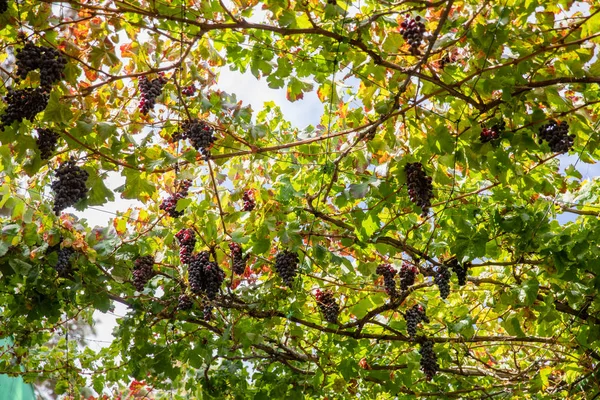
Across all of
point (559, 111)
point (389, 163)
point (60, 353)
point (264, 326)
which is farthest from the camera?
point (60, 353)

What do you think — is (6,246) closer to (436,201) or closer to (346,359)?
(346,359)

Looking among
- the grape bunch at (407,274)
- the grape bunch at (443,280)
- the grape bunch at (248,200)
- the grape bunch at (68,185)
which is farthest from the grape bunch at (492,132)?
the grape bunch at (68,185)

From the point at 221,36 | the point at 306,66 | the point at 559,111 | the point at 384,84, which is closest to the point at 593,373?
the point at 559,111

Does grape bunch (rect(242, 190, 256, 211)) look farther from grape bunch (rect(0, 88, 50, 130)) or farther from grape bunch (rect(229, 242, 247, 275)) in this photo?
grape bunch (rect(0, 88, 50, 130))

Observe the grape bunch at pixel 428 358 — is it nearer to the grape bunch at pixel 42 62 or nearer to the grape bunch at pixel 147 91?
the grape bunch at pixel 147 91

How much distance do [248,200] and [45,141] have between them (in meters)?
1.16

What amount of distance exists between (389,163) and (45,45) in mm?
1548

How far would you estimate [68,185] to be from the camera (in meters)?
2.54

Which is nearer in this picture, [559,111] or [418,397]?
[559,111]

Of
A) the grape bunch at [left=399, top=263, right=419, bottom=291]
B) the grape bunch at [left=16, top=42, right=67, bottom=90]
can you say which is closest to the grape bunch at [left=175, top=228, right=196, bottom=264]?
the grape bunch at [left=399, top=263, right=419, bottom=291]

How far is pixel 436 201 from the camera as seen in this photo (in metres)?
3.47

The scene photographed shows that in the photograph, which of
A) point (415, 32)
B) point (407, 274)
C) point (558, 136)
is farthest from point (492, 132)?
point (407, 274)

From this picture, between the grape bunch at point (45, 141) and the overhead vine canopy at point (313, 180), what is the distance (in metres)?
0.01

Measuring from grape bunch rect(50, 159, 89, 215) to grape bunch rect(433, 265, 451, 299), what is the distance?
183cm
